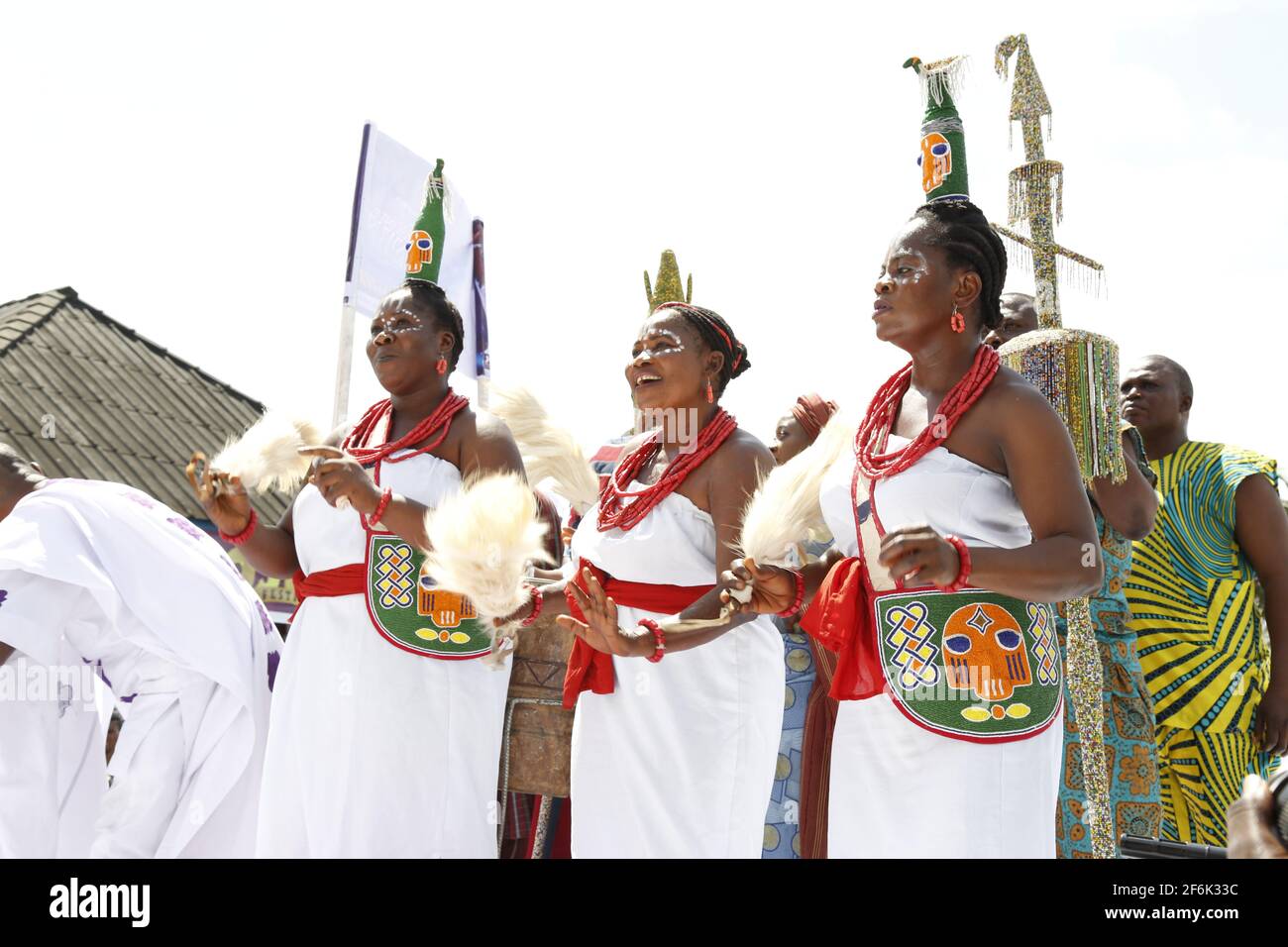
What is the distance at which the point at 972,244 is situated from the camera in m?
2.69

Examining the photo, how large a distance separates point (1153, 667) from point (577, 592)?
2.56 m

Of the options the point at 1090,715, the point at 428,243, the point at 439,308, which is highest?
the point at 428,243

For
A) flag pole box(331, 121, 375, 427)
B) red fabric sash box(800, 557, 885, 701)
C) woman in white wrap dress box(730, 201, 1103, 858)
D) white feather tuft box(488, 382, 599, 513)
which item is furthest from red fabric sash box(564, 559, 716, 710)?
flag pole box(331, 121, 375, 427)

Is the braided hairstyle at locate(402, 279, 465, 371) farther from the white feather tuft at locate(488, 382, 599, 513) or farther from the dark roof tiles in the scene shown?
the dark roof tiles

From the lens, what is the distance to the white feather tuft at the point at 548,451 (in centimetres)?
407

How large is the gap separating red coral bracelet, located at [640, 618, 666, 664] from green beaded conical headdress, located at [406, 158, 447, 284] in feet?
5.10

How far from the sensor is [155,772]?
13.4ft

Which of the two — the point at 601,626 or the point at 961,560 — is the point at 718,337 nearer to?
the point at 601,626

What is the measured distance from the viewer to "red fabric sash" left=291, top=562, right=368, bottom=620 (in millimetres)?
3531

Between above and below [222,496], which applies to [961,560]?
below

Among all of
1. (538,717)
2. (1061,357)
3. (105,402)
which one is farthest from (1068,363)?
(105,402)

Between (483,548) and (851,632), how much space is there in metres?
1.02

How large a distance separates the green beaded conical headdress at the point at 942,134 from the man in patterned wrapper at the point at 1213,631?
2251 mm
